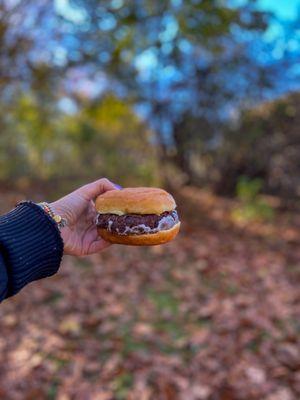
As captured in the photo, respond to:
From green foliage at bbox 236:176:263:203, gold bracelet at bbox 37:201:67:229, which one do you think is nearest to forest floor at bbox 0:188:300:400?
green foliage at bbox 236:176:263:203

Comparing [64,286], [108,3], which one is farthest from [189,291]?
[108,3]

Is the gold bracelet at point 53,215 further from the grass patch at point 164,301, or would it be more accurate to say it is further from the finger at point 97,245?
the grass patch at point 164,301

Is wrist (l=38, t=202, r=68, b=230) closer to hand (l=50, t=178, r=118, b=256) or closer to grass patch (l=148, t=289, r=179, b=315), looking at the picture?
hand (l=50, t=178, r=118, b=256)

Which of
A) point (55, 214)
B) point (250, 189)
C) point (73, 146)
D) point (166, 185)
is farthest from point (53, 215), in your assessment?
point (73, 146)

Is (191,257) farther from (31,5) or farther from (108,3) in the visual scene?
(31,5)

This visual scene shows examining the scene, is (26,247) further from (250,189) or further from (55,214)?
(250,189)

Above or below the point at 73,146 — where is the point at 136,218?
above
